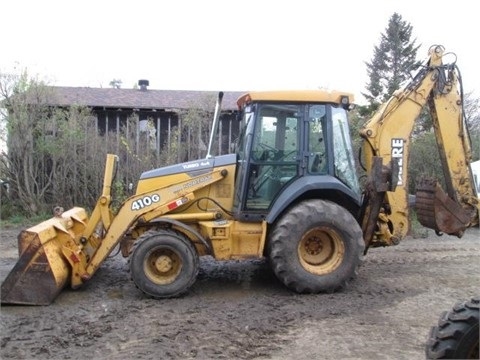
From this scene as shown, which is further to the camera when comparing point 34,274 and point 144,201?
point 144,201

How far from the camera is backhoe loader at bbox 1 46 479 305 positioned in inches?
242

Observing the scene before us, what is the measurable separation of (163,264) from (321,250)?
201 centimetres

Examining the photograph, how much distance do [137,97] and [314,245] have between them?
13.6 metres

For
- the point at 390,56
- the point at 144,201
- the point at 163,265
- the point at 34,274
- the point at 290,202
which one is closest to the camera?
the point at 34,274

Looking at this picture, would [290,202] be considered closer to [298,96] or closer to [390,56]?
[298,96]

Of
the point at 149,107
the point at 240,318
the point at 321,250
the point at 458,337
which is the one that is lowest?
the point at 240,318

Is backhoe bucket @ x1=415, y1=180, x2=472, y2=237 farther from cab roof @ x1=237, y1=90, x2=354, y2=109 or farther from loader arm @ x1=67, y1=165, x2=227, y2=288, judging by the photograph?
loader arm @ x1=67, y1=165, x2=227, y2=288

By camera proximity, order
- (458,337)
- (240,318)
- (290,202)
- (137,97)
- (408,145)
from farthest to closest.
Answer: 1. (137,97)
2. (408,145)
3. (290,202)
4. (240,318)
5. (458,337)

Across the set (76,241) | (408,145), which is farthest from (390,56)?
(76,241)

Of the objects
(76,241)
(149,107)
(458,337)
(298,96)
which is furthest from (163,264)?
(149,107)

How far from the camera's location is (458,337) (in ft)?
9.96

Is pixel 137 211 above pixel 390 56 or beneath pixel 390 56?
beneath

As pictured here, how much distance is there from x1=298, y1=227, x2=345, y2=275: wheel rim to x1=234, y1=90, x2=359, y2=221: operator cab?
0.61 metres

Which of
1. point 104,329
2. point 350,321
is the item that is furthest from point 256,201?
point 104,329
